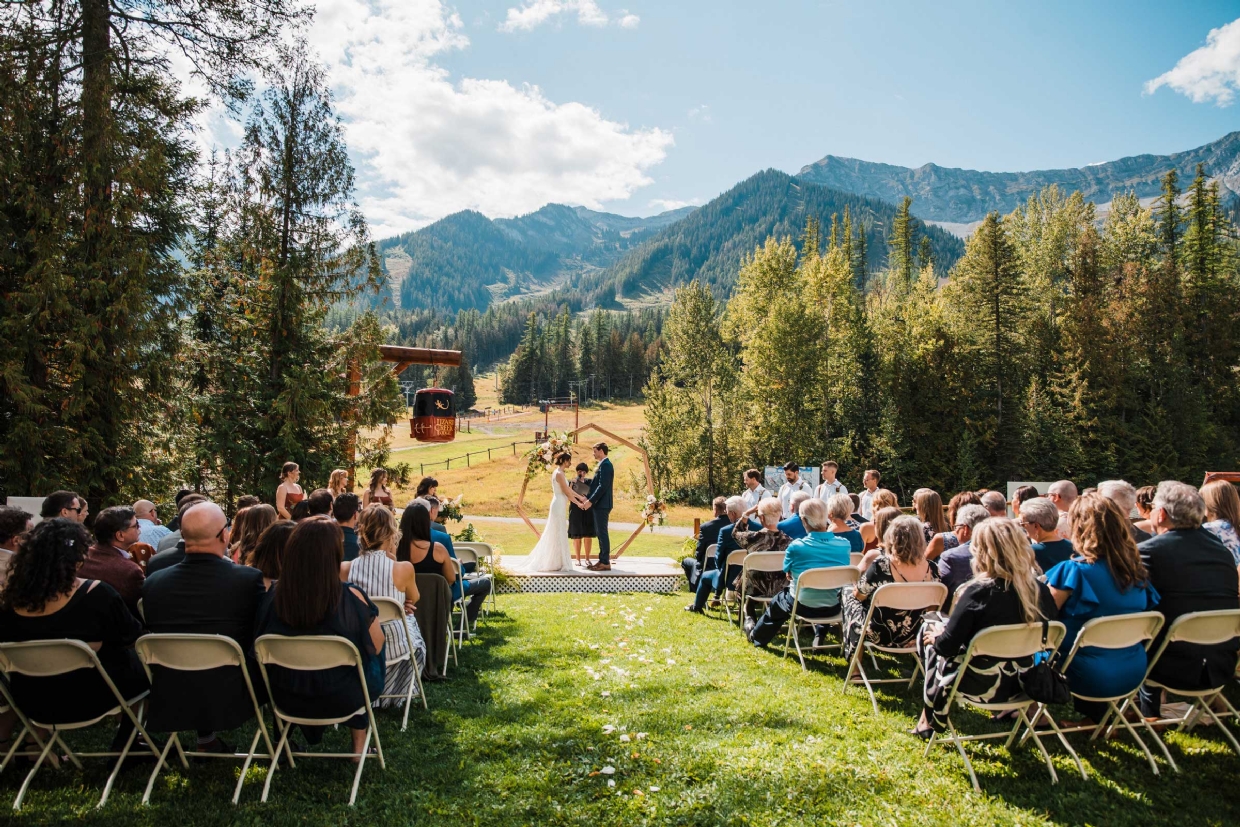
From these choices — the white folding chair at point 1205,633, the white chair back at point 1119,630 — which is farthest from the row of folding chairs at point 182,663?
the white folding chair at point 1205,633

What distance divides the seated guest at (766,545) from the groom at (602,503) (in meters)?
4.69

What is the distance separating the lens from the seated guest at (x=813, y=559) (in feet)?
19.4

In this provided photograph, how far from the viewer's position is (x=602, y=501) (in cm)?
1227

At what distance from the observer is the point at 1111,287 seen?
33500 millimetres

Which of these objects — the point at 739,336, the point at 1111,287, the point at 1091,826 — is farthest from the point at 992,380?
the point at 1091,826

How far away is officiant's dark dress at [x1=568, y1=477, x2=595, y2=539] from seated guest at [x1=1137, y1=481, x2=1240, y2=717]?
9339mm

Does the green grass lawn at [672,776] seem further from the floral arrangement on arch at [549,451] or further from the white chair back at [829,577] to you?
the floral arrangement on arch at [549,451]

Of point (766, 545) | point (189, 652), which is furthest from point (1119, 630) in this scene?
point (189, 652)

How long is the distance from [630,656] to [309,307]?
11.1 metres

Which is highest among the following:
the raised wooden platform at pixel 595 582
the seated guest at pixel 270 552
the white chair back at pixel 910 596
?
the seated guest at pixel 270 552

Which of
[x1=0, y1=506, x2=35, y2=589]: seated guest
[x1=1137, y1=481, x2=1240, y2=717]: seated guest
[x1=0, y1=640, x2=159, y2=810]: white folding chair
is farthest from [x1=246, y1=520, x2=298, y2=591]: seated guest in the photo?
[x1=1137, y1=481, x2=1240, y2=717]: seated guest

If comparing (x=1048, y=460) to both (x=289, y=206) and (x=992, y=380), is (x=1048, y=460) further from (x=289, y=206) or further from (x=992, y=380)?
(x=289, y=206)

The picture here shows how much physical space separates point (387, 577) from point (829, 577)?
3.80 meters

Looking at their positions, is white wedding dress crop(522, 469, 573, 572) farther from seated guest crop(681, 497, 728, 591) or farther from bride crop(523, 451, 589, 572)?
seated guest crop(681, 497, 728, 591)
